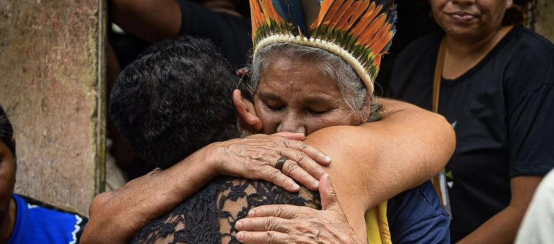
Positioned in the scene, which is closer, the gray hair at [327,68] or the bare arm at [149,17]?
the gray hair at [327,68]

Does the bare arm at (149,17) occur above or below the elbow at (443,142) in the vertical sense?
below

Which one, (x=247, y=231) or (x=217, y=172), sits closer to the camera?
(x=247, y=231)

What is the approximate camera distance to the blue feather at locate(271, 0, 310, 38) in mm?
2896

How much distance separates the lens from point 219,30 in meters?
4.64

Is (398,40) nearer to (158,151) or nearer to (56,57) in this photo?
(56,57)

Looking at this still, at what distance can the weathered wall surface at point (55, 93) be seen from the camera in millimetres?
4180

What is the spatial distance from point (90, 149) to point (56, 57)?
17.4 inches

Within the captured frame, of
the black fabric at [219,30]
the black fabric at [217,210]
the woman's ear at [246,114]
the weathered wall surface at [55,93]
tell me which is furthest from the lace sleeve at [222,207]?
the black fabric at [219,30]

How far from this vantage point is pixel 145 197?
265 centimetres

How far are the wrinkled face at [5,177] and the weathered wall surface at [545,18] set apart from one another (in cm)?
264

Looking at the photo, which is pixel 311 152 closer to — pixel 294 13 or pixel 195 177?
pixel 195 177

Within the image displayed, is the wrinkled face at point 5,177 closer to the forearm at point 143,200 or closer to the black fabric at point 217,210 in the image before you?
the forearm at point 143,200

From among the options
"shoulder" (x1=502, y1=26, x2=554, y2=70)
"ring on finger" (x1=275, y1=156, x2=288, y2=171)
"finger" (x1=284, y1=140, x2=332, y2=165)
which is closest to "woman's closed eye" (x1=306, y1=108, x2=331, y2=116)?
"finger" (x1=284, y1=140, x2=332, y2=165)

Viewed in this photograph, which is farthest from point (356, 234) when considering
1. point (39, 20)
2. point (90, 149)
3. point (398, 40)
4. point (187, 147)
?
point (398, 40)
